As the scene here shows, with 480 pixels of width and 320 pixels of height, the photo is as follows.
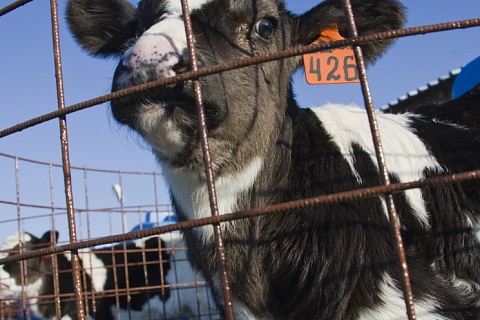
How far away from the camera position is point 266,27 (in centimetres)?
347

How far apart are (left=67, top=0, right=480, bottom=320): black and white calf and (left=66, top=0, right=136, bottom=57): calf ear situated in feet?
1.70

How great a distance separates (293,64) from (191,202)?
1129mm

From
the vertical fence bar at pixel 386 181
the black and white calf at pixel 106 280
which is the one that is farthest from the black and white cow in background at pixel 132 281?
the vertical fence bar at pixel 386 181

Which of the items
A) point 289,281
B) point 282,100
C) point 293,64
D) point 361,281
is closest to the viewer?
Answer: point 361,281

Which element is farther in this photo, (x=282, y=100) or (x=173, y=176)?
(x=282, y=100)

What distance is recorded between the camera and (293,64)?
380cm

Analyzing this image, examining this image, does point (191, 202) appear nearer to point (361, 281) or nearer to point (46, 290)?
point (361, 281)

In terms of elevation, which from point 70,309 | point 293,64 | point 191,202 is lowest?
point 70,309

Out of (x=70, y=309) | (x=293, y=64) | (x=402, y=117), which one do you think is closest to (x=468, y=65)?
(x=402, y=117)

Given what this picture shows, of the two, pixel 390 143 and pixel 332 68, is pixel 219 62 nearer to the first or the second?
pixel 332 68

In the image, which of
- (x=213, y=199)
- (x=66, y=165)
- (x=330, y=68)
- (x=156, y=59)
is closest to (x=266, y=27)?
(x=330, y=68)

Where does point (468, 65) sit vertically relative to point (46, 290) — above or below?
above

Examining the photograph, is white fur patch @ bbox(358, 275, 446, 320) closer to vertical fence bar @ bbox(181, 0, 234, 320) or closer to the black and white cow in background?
vertical fence bar @ bbox(181, 0, 234, 320)

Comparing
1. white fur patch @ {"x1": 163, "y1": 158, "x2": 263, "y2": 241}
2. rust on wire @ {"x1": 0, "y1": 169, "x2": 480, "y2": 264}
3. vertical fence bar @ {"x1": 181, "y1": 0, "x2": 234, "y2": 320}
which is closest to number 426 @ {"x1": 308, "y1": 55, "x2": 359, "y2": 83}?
white fur patch @ {"x1": 163, "y1": 158, "x2": 263, "y2": 241}
